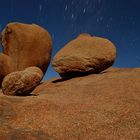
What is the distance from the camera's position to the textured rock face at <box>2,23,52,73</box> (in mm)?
25281

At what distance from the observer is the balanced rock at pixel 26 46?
25.3m

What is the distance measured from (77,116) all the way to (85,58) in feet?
36.2

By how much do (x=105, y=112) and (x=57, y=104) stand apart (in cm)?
232

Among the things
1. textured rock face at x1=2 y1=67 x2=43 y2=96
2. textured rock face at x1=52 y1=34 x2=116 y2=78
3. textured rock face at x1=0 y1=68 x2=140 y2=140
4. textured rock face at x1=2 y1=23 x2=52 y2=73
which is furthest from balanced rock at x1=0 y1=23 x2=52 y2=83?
textured rock face at x1=0 y1=68 x2=140 y2=140

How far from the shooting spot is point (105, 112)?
40.6ft

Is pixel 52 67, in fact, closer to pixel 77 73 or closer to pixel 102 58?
pixel 77 73

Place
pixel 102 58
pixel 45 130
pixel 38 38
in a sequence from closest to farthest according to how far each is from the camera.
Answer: pixel 45 130 < pixel 102 58 < pixel 38 38

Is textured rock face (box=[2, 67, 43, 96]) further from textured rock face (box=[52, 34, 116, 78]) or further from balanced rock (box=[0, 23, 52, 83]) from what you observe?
balanced rock (box=[0, 23, 52, 83])

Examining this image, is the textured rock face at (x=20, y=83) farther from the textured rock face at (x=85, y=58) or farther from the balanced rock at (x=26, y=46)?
the balanced rock at (x=26, y=46)

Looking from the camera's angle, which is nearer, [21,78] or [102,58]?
[21,78]

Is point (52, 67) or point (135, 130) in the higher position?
point (135, 130)

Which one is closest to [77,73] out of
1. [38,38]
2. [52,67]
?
[52,67]

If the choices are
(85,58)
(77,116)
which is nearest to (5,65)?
(85,58)

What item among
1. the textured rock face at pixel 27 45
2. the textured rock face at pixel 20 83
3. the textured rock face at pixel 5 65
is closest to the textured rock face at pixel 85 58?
the textured rock face at pixel 27 45
